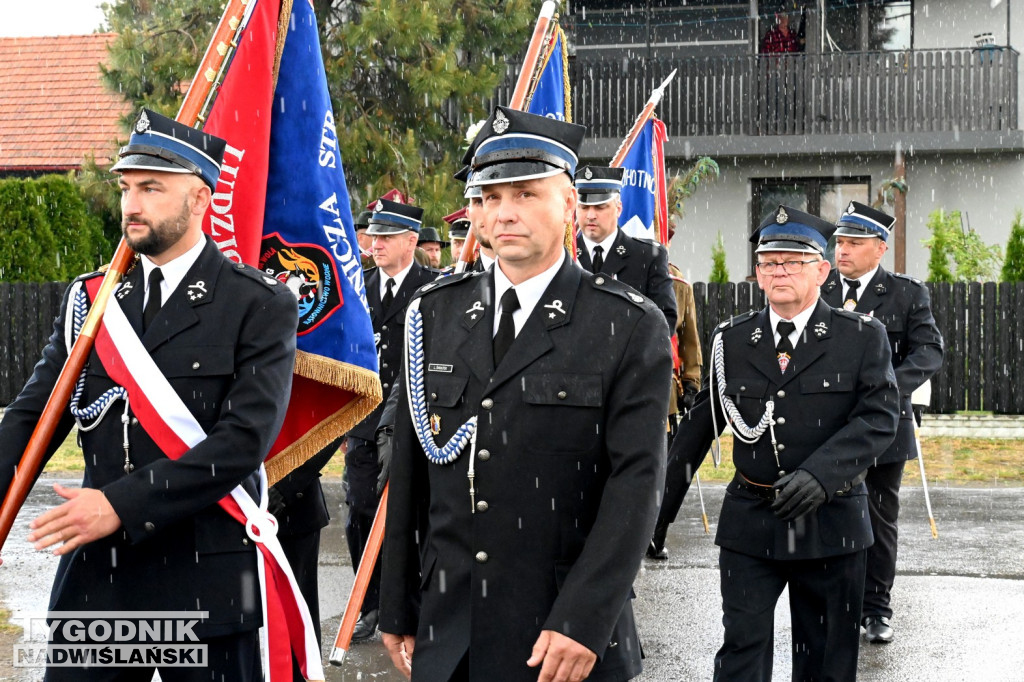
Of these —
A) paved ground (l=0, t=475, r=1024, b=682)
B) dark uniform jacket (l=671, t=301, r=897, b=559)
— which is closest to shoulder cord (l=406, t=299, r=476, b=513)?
dark uniform jacket (l=671, t=301, r=897, b=559)

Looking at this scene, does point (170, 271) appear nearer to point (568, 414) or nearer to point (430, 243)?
point (568, 414)

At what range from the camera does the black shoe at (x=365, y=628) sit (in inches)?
258

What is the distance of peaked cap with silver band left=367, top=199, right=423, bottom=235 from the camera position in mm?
7555

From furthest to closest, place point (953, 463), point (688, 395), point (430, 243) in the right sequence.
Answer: point (953, 463), point (430, 243), point (688, 395)

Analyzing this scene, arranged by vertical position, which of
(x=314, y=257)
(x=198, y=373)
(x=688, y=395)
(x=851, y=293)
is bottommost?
(x=688, y=395)

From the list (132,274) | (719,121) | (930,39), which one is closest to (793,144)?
(719,121)

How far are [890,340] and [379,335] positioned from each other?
2.98 metres

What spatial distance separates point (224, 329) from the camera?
368cm

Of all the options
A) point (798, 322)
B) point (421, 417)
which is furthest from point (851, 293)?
point (421, 417)

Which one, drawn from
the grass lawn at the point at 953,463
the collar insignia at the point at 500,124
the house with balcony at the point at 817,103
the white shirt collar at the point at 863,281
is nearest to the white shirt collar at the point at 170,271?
the collar insignia at the point at 500,124

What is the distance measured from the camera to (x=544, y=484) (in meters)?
3.09

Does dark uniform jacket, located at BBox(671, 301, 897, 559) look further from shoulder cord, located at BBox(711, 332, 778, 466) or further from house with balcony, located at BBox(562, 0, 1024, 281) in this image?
house with balcony, located at BBox(562, 0, 1024, 281)

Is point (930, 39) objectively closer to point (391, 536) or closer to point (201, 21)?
point (201, 21)

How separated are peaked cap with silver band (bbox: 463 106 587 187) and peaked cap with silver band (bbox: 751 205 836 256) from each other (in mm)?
2043
